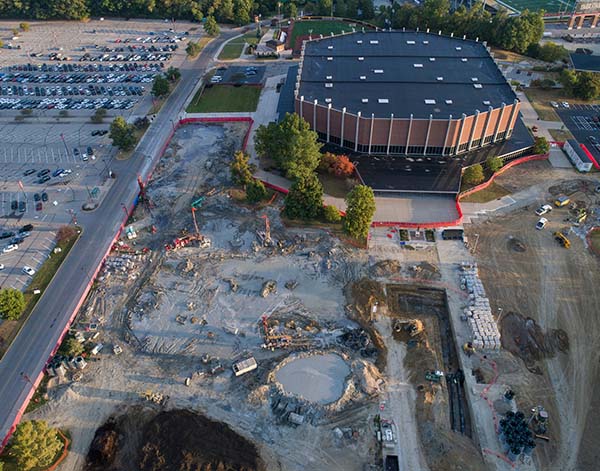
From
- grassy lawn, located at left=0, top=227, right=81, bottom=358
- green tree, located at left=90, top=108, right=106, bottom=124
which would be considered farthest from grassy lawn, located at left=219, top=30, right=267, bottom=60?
grassy lawn, located at left=0, top=227, right=81, bottom=358

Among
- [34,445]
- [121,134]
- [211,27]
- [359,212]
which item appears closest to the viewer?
[34,445]

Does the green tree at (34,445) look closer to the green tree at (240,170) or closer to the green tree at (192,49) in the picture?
the green tree at (240,170)

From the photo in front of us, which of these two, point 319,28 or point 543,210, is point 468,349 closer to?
point 543,210

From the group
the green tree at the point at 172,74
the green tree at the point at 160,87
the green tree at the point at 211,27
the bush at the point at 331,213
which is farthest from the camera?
the green tree at the point at 211,27

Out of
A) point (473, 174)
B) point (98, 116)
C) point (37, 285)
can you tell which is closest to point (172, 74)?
point (98, 116)

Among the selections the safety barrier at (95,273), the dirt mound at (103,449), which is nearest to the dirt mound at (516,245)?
the safety barrier at (95,273)

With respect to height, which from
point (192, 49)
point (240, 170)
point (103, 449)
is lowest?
point (103, 449)
